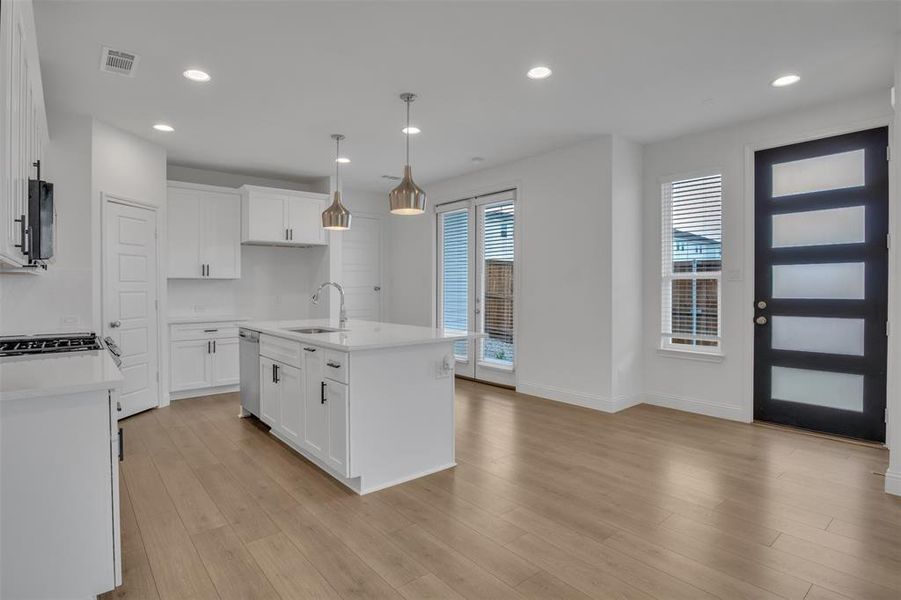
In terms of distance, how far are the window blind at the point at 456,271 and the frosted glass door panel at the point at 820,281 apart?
3.51 metres

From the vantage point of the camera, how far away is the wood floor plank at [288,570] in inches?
76.8

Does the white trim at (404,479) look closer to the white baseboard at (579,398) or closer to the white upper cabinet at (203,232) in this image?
the white baseboard at (579,398)

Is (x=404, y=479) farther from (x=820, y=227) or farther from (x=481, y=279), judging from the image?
(x=820, y=227)

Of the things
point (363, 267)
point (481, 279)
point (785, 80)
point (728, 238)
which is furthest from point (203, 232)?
point (785, 80)

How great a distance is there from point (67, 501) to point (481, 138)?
13.9ft

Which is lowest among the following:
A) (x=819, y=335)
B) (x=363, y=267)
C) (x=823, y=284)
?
(x=819, y=335)

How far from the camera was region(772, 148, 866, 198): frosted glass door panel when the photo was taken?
Result: 151 inches

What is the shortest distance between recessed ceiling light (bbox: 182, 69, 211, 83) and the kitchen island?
6.24 ft

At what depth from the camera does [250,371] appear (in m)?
4.34

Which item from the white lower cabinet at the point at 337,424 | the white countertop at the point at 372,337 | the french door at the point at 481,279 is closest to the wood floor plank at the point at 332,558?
the white lower cabinet at the point at 337,424

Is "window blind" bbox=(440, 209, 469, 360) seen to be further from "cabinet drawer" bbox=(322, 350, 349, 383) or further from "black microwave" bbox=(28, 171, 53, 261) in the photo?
"black microwave" bbox=(28, 171, 53, 261)

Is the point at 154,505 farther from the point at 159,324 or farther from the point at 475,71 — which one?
the point at 475,71

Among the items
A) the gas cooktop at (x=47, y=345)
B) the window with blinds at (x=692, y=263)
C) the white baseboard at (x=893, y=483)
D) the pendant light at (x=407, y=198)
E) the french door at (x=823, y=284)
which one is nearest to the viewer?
the gas cooktop at (x=47, y=345)

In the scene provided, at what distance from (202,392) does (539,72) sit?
4.88m
